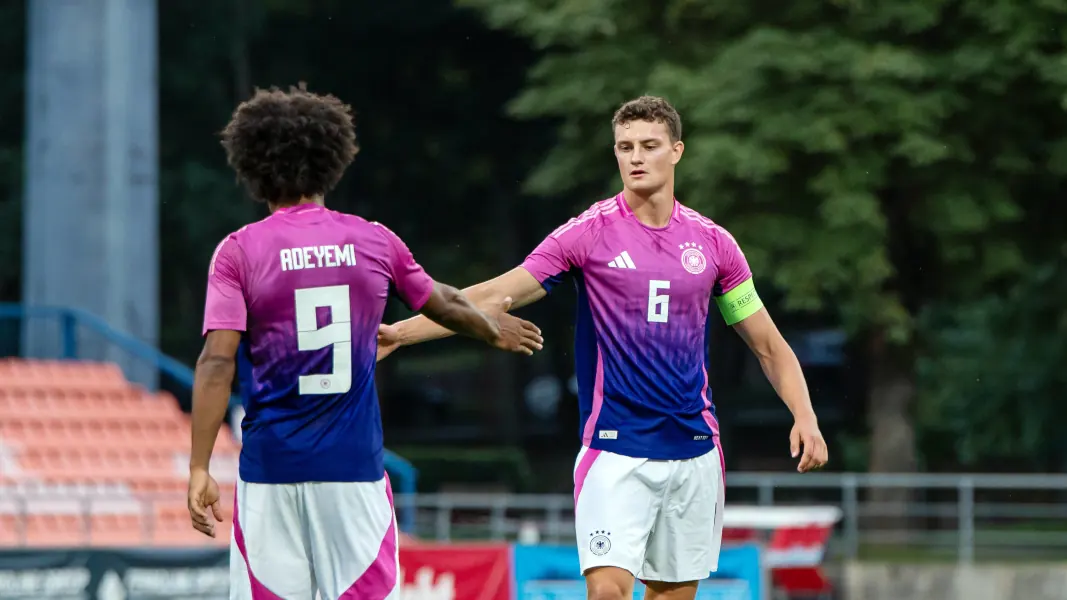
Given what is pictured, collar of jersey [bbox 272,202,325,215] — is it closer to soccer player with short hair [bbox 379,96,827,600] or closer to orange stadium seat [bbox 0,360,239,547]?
soccer player with short hair [bbox 379,96,827,600]

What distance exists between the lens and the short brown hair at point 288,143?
6.55 metres

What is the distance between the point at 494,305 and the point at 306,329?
1528 millimetres

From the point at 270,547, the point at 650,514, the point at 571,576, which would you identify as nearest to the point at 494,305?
the point at 650,514

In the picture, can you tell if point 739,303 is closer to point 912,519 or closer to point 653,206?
point 653,206

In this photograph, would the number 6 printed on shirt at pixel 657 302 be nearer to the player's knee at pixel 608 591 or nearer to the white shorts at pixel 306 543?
the player's knee at pixel 608 591

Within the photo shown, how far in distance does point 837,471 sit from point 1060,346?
1209cm

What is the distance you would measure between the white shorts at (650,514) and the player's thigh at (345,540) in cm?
155

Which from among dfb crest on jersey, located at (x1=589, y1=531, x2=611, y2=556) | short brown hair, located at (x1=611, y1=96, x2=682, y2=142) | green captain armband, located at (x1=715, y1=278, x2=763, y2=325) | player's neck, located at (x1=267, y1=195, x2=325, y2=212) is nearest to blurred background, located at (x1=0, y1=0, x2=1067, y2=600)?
green captain armband, located at (x1=715, y1=278, x2=763, y2=325)

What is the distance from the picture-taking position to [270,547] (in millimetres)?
6562

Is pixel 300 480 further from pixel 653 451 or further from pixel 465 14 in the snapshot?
pixel 465 14

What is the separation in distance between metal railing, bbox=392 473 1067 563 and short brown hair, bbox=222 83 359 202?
14.0 meters

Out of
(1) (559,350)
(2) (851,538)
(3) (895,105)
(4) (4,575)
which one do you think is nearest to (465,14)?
(1) (559,350)

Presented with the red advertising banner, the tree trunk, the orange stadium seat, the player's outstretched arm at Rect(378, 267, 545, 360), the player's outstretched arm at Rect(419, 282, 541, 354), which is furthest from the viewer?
the tree trunk

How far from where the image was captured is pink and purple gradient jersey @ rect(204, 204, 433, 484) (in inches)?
255
